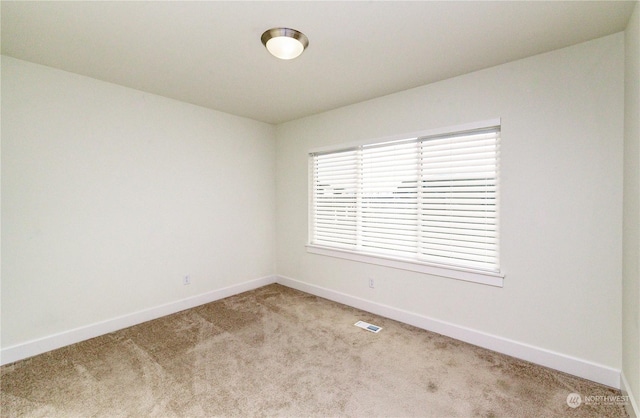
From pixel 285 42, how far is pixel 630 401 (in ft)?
11.1

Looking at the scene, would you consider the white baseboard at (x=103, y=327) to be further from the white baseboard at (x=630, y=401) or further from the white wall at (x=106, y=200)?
the white baseboard at (x=630, y=401)

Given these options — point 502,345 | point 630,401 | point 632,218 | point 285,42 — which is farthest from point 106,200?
point 630,401

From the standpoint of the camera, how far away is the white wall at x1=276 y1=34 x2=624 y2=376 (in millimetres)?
2092

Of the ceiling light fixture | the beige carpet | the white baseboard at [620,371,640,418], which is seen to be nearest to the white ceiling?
the ceiling light fixture

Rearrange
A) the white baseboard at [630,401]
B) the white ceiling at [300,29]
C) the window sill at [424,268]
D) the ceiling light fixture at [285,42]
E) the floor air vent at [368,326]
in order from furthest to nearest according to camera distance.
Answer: the floor air vent at [368,326] < the window sill at [424,268] < the ceiling light fixture at [285,42] < the white ceiling at [300,29] < the white baseboard at [630,401]

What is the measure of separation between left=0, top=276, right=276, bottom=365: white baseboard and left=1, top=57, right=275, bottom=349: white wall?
6cm

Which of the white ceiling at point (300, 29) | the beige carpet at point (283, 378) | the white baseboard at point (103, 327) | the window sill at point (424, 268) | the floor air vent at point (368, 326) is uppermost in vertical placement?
the white ceiling at point (300, 29)

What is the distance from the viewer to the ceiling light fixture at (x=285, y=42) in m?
2.03

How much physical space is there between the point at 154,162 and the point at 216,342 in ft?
7.07

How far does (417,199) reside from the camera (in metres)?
3.09

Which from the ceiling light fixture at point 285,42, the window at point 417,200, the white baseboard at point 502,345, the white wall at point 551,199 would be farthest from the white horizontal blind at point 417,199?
the ceiling light fixture at point 285,42

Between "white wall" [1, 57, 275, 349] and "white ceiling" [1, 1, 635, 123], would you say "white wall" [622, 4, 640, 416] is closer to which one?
"white ceiling" [1, 1, 635, 123]

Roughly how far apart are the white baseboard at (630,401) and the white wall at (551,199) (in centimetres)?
13

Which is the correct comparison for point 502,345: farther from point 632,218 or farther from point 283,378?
point 283,378
